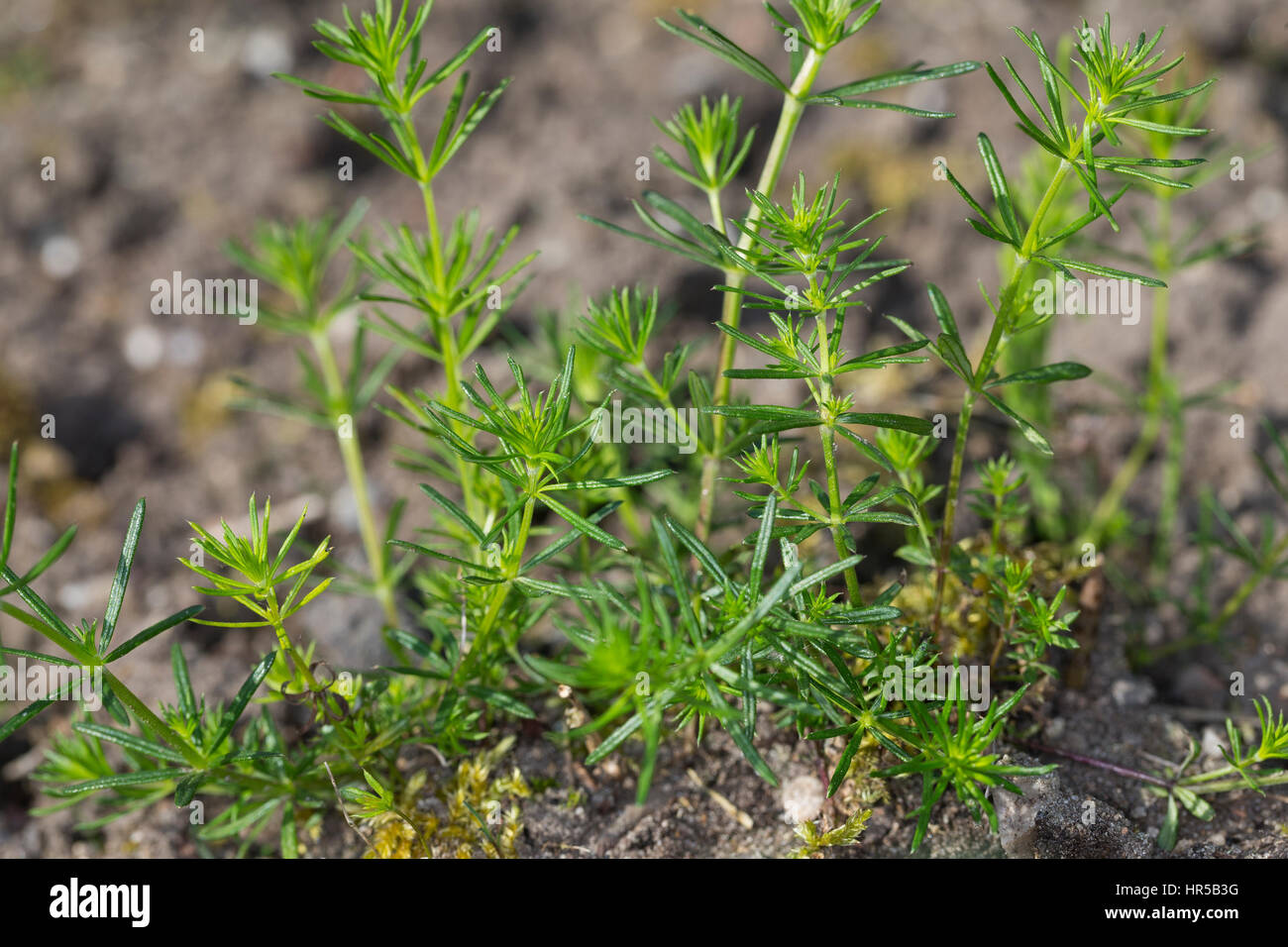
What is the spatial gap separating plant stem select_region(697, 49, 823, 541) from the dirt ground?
0.64 meters

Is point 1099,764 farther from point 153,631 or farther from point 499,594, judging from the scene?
point 153,631

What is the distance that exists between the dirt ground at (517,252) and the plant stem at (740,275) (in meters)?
0.64

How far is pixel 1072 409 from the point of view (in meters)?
3.05

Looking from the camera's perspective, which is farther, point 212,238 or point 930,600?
point 212,238

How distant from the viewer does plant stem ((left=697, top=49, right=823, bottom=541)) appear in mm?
2053

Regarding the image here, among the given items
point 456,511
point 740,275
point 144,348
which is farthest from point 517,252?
point 456,511

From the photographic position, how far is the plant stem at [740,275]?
6.73 ft

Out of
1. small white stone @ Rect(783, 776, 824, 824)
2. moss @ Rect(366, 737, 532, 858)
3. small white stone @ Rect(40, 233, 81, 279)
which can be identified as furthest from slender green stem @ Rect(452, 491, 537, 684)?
small white stone @ Rect(40, 233, 81, 279)

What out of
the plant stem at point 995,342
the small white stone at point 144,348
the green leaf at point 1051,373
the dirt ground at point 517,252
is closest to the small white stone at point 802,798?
the dirt ground at point 517,252

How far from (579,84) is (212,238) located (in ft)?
5.24

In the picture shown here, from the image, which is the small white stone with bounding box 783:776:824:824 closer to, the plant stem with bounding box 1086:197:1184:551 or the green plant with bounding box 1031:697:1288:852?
the green plant with bounding box 1031:697:1288:852

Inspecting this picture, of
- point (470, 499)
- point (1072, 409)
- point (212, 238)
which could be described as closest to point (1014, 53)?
point (1072, 409)
